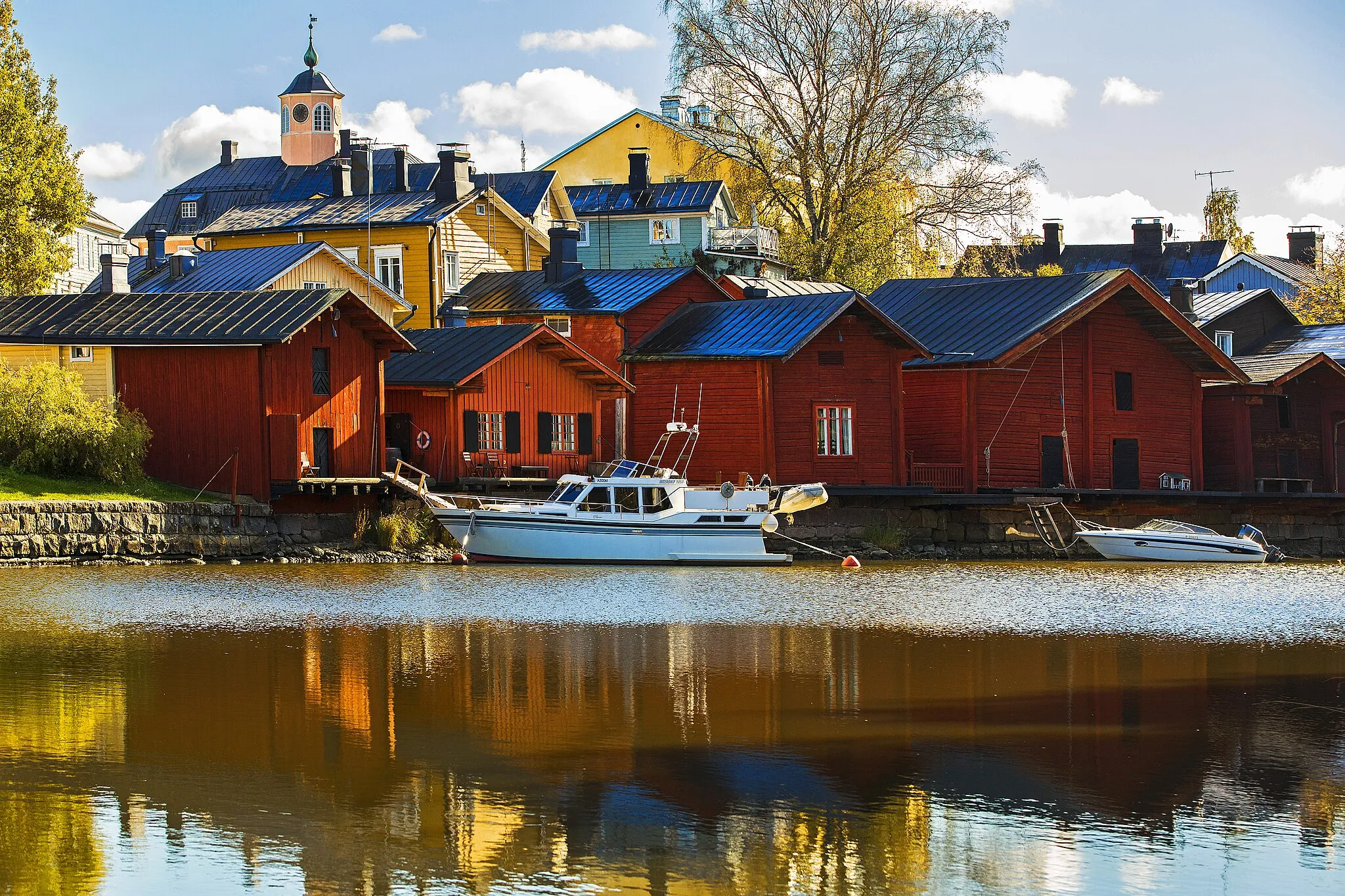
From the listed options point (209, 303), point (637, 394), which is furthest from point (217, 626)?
point (637, 394)

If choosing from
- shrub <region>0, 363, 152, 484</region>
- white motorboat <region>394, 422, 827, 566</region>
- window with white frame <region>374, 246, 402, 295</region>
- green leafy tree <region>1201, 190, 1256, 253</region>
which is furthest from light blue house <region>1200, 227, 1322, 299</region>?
shrub <region>0, 363, 152, 484</region>

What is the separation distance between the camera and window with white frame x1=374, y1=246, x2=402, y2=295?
55281 mm

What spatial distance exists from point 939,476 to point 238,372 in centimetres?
1789

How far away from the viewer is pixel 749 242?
5862 cm

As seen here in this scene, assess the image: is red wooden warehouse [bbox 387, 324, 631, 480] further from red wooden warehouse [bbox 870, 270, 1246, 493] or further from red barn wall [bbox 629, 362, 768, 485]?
red wooden warehouse [bbox 870, 270, 1246, 493]

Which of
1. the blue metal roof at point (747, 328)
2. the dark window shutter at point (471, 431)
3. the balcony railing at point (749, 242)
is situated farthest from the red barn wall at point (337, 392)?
the balcony railing at point (749, 242)

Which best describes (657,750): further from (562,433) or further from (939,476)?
(939,476)

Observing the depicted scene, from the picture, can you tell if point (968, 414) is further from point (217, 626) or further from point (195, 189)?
point (195, 189)

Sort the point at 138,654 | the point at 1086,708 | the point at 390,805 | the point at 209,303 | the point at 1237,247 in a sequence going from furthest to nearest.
A: the point at 1237,247 < the point at 209,303 < the point at 138,654 < the point at 1086,708 < the point at 390,805

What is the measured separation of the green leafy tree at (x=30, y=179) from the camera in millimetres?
44188

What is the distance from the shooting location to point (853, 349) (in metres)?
44.0

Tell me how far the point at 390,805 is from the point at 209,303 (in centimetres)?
2804

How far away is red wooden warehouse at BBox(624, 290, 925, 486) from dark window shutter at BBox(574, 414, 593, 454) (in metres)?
2.44

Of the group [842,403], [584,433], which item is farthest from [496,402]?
[842,403]
